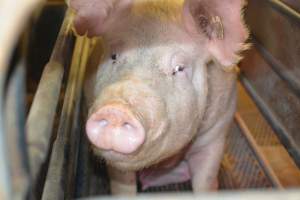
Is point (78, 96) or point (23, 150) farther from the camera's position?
point (78, 96)

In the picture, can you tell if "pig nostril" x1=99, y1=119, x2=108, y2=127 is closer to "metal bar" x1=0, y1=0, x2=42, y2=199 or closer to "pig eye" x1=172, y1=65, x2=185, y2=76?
"pig eye" x1=172, y1=65, x2=185, y2=76

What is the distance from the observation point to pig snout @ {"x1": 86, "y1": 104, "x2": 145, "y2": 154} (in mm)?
1364

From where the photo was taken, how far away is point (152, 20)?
1741 mm

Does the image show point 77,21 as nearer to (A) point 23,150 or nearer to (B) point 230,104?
(B) point 230,104

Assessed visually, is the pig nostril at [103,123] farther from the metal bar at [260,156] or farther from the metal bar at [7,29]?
the metal bar at [260,156]

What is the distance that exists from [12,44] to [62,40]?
1291 mm

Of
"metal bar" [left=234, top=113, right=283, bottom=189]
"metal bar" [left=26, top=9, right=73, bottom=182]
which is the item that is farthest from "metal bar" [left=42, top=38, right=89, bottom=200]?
"metal bar" [left=234, top=113, right=283, bottom=189]

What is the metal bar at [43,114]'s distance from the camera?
0.90 m

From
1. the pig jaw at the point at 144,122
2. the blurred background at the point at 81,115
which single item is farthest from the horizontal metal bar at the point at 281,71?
the pig jaw at the point at 144,122

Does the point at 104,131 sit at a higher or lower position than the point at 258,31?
higher

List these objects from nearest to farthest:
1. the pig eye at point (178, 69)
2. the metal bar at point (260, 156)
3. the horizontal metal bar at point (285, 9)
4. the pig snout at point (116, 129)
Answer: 1. the pig snout at point (116, 129)
2. the pig eye at point (178, 69)
3. the horizontal metal bar at point (285, 9)
4. the metal bar at point (260, 156)

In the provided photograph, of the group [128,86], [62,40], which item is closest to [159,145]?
[128,86]

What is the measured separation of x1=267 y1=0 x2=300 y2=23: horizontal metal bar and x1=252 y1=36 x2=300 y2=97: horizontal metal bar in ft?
0.78

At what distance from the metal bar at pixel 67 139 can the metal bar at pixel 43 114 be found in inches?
11.1
